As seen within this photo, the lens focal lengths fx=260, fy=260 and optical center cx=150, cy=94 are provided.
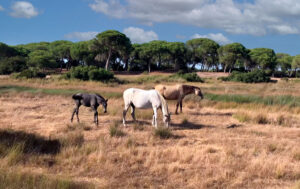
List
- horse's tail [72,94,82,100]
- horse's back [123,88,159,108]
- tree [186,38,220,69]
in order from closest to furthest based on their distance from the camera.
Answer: horse's back [123,88,159,108]
horse's tail [72,94,82,100]
tree [186,38,220,69]

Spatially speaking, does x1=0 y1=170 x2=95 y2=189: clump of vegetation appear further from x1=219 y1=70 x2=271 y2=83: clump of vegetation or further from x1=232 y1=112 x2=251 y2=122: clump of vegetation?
x1=219 y1=70 x2=271 y2=83: clump of vegetation

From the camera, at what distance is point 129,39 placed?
6462 centimetres

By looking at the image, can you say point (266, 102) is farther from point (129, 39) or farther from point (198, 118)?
point (129, 39)

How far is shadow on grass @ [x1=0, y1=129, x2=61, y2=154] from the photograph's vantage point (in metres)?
7.04

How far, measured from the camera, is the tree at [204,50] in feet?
248

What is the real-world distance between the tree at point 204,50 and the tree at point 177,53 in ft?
14.1

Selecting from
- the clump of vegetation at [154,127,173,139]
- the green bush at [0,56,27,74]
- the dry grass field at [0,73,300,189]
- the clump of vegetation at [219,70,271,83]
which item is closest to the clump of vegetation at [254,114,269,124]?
the dry grass field at [0,73,300,189]

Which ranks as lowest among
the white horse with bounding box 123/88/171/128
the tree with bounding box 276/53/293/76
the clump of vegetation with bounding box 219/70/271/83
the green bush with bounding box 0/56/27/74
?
the white horse with bounding box 123/88/171/128

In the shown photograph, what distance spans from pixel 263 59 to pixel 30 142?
72.2m

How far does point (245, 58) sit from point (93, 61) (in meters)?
42.9

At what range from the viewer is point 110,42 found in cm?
6134

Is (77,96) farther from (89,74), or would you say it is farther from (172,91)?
(89,74)

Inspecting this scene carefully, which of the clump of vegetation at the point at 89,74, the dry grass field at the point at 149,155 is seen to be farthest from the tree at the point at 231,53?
the dry grass field at the point at 149,155

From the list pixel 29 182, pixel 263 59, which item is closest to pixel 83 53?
pixel 263 59
